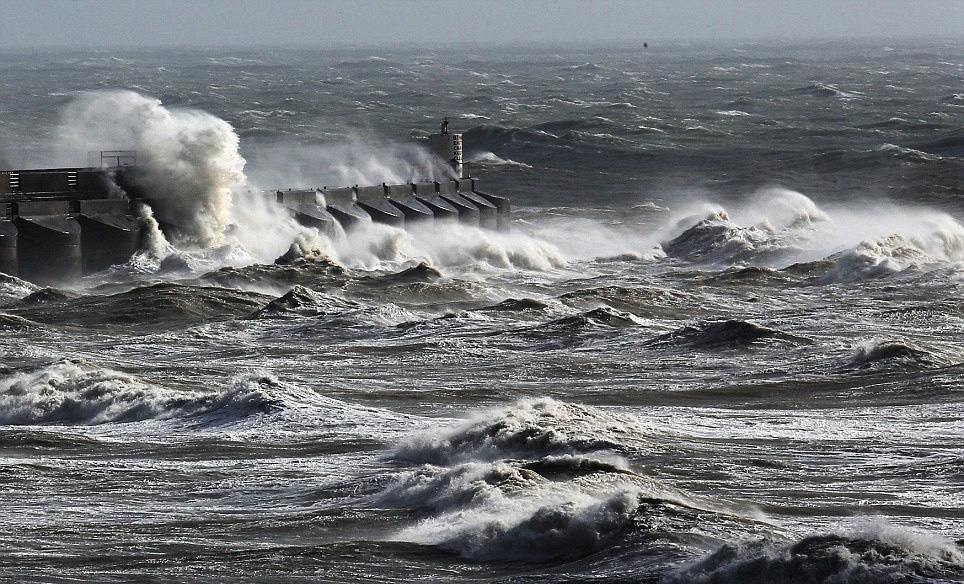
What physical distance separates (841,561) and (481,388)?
37.0ft

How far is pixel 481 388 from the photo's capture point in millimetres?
24156

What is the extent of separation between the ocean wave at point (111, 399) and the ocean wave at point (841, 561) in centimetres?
911

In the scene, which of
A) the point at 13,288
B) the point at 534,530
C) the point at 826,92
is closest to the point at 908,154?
the point at 13,288

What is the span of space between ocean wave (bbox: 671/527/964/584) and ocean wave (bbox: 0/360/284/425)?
9.11 m

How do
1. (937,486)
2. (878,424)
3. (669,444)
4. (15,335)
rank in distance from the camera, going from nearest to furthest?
(937,486)
(669,444)
(878,424)
(15,335)

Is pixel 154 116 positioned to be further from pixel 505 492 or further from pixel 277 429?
pixel 505 492

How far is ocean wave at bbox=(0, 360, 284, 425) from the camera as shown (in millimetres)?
21750

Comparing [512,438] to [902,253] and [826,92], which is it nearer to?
[902,253]

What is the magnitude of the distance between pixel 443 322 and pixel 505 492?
47.2 ft

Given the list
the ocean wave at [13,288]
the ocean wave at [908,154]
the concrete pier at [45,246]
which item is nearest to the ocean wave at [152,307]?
the ocean wave at [13,288]

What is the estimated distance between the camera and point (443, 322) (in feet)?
100

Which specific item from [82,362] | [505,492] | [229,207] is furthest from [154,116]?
[505,492]

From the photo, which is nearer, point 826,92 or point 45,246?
point 45,246

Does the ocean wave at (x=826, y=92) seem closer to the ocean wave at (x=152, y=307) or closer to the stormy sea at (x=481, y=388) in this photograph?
the stormy sea at (x=481, y=388)
